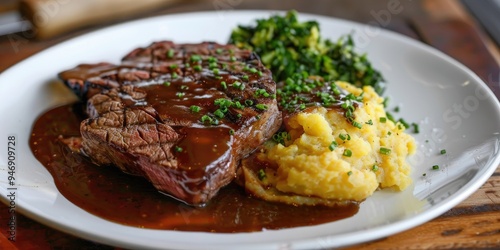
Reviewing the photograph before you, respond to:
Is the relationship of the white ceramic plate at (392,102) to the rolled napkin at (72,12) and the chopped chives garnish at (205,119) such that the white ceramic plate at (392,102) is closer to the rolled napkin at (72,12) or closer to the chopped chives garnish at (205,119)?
the chopped chives garnish at (205,119)

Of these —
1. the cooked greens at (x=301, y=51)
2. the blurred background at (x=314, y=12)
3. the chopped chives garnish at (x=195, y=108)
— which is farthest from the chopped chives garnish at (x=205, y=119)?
the blurred background at (x=314, y=12)

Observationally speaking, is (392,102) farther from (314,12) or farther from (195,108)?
(314,12)

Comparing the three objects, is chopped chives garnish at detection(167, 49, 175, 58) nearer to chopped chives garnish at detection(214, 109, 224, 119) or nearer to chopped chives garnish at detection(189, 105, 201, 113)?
chopped chives garnish at detection(189, 105, 201, 113)

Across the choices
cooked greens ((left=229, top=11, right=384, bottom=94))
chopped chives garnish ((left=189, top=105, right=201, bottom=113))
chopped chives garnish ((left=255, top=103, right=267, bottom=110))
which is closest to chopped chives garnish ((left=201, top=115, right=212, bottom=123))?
chopped chives garnish ((left=189, top=105, right=201, bottom=113))

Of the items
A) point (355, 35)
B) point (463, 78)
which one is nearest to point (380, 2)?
point (355, 35)

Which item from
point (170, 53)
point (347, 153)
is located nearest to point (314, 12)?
point (170, 53)

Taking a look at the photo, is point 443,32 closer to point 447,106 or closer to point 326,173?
point 447,106
